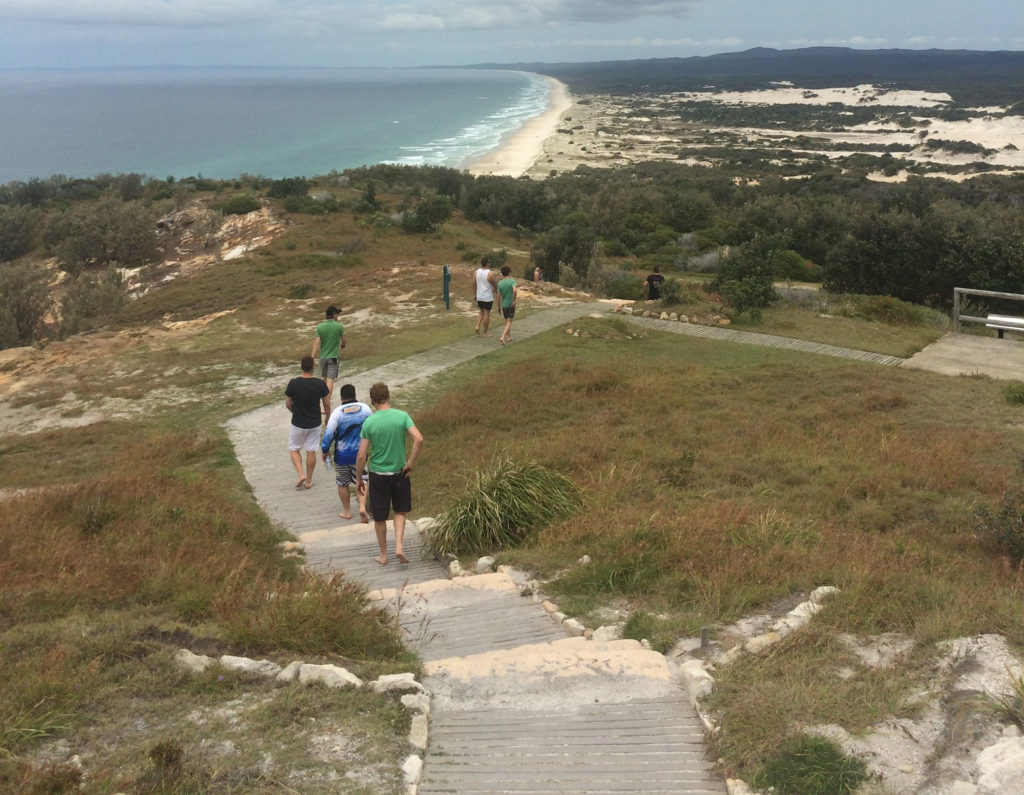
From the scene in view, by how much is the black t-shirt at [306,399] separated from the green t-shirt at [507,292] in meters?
→ 6.32

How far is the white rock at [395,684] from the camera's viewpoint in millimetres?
4617

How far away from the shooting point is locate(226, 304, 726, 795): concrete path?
4.00 meters

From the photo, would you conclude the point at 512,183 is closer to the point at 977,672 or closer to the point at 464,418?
the point at 464,418

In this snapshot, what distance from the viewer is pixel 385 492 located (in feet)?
23.8

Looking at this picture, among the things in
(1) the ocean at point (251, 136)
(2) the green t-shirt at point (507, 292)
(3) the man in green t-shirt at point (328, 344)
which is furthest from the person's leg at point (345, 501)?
(1) the ocean at point (251, 136)

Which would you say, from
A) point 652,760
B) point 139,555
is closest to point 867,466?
point 652,760

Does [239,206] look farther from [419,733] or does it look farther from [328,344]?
[419,733]

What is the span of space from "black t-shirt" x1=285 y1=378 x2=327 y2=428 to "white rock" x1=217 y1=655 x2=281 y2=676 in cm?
443

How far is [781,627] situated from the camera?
5258 millimetres

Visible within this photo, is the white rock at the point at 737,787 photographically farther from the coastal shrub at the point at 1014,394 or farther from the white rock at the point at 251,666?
the coastal shrub at the point at 1014,394

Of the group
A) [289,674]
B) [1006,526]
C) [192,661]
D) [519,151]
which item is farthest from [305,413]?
[519,151]

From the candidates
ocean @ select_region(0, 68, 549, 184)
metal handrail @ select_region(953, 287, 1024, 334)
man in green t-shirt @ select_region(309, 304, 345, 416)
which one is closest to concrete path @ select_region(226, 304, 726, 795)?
man in green t-shirt @ select_region(309, 304, 345, 416)

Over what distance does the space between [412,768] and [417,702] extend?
53 cm

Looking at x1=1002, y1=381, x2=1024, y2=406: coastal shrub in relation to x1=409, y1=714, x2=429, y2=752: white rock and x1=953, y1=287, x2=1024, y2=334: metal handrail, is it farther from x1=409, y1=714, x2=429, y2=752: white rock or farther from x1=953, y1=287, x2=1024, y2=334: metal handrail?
x1=409, y1=714, x2=429, y2=752: white rock
